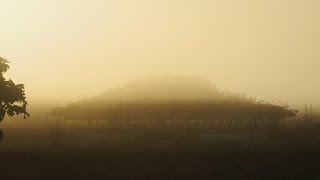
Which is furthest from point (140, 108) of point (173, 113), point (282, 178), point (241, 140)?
point (282, 178)

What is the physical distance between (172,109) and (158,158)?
6670cm

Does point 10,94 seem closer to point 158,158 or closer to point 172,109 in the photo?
point 158,158

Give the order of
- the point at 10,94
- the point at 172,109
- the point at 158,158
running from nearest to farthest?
the point at 10,94
the point at 158,158
the point at 172,109

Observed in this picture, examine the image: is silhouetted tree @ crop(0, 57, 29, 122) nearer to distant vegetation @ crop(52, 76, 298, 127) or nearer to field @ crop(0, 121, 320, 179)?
field @ crop(0, 121, 320, 179)

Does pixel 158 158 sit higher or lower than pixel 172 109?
lower

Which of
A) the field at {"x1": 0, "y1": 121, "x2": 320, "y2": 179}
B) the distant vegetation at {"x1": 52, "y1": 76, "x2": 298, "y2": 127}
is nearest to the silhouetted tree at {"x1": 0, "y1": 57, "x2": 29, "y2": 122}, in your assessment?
the field at {"x1": 0, "y1": 121, "x2": 320, "y2": 179}

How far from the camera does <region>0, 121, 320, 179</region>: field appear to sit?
39.4 metres

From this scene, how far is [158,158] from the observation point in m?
48.4

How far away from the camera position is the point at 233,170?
42219 mm

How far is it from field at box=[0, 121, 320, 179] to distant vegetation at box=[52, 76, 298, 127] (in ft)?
109

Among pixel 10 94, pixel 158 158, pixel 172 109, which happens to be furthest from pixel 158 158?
pixel 172 109

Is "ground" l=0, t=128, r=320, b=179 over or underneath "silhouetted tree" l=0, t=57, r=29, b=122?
underneath

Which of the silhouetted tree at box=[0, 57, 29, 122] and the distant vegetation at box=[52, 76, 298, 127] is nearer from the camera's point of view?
the silhouetted tree at box=[0, 57, 29, 122]

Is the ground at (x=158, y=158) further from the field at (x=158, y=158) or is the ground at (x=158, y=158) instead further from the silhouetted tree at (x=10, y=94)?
the silhouetted tree at (x=10, y=94)
